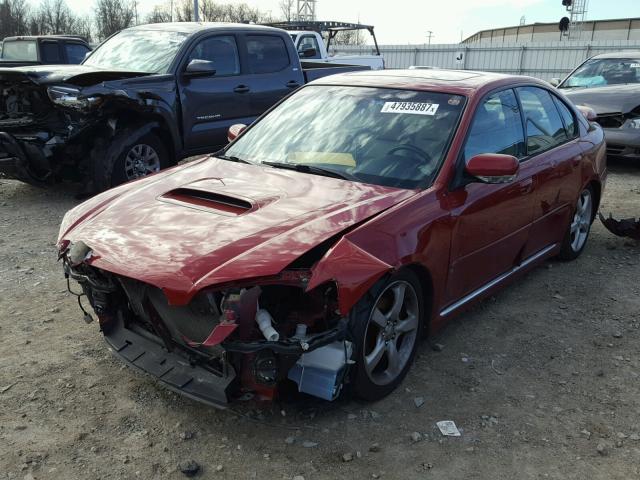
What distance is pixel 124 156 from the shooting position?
6629 millimetres

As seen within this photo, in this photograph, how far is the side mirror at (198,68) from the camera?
699 centimetres

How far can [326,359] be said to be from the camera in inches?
109

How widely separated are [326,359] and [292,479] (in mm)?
542

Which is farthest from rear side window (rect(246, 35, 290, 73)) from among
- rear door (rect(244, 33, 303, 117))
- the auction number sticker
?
the auction number sticker

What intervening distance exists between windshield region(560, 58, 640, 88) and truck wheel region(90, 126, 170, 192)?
7.61m

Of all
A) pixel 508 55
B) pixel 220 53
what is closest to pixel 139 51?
pixel 220 53

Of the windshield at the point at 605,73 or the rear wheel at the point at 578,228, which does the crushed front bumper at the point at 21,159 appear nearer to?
the rear wheel at the point at 578,228

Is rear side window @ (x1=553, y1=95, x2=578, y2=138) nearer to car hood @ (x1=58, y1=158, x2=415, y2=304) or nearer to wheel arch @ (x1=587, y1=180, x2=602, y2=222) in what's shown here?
wheel arch @ (x1=587, y1=180, x2=602, y2=222)

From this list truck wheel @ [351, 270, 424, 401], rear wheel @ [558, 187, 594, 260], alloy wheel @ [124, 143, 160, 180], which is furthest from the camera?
alloy wheel @ [124, 143, 160, 180]

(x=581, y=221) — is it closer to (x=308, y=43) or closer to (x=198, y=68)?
(x=198, y=68)

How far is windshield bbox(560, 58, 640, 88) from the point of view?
33.6 feet

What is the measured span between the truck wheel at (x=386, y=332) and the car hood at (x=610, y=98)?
24.3ft

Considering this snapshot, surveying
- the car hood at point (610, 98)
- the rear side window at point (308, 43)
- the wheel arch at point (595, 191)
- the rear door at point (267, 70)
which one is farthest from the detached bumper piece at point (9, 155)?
the rear side window at point (308, 43)

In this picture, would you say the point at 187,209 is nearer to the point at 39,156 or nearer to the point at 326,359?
the point at 326,359
